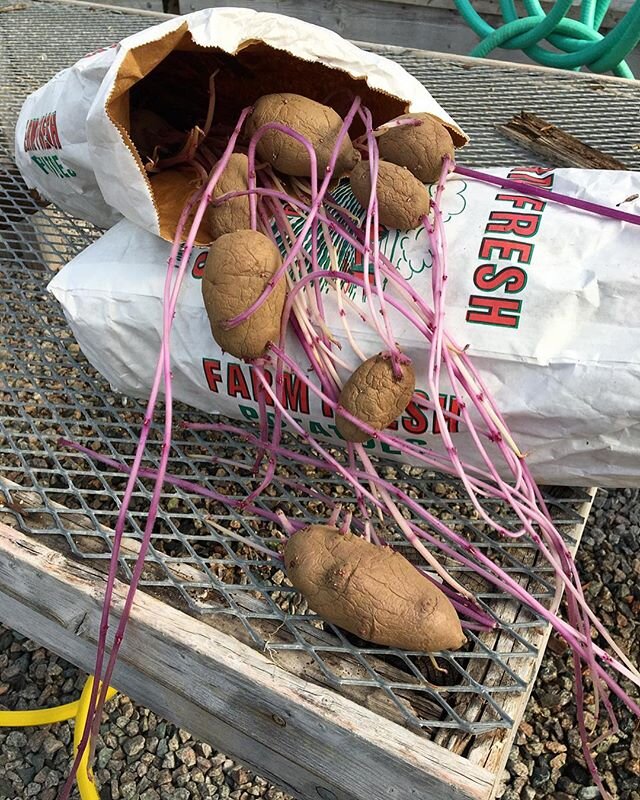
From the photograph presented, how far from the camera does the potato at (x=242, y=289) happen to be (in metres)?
0.69

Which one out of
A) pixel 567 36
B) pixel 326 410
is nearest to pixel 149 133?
pixel 326 410

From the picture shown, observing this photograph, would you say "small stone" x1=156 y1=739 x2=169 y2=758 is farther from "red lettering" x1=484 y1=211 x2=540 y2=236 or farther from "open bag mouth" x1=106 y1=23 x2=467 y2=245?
"red lettering" x1=484 y1=211 x2=540 y2=236

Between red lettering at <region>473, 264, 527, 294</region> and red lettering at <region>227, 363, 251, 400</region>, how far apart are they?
0.28 m

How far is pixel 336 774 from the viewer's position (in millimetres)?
608

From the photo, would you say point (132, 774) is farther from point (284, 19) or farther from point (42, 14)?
point (42, 14)

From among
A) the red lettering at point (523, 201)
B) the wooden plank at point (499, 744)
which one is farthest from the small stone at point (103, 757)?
the red lettering at point (523, 201)

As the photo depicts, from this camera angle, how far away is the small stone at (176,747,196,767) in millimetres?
1155

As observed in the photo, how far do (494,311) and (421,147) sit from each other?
8.2 inches

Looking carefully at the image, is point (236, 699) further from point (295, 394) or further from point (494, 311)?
point (494, 311)

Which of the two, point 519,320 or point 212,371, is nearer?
point 519,320

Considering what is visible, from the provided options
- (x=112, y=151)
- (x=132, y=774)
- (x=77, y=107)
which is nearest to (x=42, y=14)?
(x=77, y=107)

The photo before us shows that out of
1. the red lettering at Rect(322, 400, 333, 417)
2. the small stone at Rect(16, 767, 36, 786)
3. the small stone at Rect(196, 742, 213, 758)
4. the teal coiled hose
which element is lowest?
the small stone at Rect(16, 767, 36, 786)

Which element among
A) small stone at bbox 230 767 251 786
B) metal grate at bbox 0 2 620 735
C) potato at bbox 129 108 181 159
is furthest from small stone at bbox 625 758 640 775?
potato at bbox 129 108 181 159

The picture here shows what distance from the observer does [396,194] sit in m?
0.72
